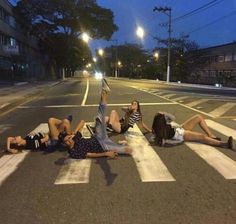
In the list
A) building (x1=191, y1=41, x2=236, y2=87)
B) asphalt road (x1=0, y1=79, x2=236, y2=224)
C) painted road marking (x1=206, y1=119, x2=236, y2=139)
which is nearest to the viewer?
asphalt road (x1=0, y1=79, x2=236, y2=224)

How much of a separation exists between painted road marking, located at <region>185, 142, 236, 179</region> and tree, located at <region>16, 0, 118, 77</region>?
72504 millimetres

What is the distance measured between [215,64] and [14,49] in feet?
132

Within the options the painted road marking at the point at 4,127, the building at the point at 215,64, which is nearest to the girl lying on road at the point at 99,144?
the painted road marking at the point at 4,127

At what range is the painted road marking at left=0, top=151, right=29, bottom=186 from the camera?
836 centimetres

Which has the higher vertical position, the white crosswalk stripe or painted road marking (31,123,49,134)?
the white crosswalk stripe

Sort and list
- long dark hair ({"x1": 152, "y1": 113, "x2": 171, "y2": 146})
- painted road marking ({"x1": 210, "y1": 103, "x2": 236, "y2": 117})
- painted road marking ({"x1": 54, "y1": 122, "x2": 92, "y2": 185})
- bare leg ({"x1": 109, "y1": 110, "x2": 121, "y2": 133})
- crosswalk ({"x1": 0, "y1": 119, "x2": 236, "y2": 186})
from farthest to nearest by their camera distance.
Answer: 1. painted road marking ({"x1": 210, "y1": 103, "x2": 236, "y2": 117})
2. bare leg ({"x1": 109, "y1": 110, "x2": 121, "y2": 133})
3. long dark hair ({"x1": 152, "y1": 113, "x2": 171, "y2": 146})
4. crosswalk ({"x1": 0, "y1": 119, "x2": 236, "y2": 186})
5. painted road marking ({"x1": 54, "y1": 122, "x2": 92, "y2": 185})

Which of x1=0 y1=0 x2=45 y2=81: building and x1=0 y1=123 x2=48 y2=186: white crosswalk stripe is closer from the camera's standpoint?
x1=0 y1=123 x2=48 y2=186: white crosswalk stripe

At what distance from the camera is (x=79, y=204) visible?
Answer: 645cm

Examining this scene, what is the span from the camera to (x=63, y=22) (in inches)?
3383

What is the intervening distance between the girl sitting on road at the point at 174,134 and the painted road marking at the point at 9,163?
2.71m

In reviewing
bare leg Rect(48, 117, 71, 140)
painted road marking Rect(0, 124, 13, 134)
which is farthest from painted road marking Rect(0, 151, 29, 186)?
painted road marking Rect(0, 124, 13, 134)

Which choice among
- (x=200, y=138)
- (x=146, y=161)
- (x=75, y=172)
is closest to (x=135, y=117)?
(x=200, y=138)

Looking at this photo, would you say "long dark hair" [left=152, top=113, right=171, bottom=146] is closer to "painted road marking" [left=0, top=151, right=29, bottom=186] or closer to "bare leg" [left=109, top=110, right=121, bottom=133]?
"bare leg" [left=109, top=110, right=121, bottom=133]

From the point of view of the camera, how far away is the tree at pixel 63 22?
8288 centimetres
